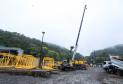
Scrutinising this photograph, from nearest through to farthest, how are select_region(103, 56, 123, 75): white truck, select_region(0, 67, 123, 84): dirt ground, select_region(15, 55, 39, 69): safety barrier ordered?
select_region(0, 67, 123, 84): dirt ground → select_region(15, 55, 39, 69): safety barrier → select_region(103, 56, 123, 75): white truck

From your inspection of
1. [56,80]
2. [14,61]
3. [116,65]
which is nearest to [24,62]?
[14,61]

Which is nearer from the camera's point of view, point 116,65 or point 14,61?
point 14,61

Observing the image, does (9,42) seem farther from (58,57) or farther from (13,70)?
(13,70)

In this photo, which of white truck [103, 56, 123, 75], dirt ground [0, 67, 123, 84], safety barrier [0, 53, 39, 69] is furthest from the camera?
white truck [103, 56, 123, 75]

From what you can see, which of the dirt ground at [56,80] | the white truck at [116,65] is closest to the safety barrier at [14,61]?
the dirt ground at [56,80]

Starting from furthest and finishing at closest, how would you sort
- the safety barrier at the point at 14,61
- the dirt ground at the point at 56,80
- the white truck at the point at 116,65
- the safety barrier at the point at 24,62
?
the white truck at the point at 116,65 → the safety barrier at the point at 24,62 → the safety barrier at the point at 14,61 → the dirt ground at the point at 56,80

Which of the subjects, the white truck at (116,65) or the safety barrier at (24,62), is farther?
the white truck at (116,65)

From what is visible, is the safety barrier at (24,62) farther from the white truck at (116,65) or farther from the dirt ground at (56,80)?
the white truck at (116,65)

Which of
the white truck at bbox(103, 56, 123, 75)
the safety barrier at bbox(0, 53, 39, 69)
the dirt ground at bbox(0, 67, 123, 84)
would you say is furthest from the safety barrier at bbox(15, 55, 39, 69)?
the white truck at bbox(103, 56, 123, 75)

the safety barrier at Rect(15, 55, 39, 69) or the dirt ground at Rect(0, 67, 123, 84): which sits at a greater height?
the safety barrier at Rect(15, 55, 39, 69)

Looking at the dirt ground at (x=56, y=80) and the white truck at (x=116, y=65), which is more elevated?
the white truck at (x=116, y=65)

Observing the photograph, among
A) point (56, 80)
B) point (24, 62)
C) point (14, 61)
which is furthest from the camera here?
point (24, 62)

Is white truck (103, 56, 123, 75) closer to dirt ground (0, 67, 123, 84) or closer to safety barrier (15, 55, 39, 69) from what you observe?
dirt ground (0, 67, 123, 84)

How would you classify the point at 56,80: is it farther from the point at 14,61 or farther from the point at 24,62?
the point at 24,62
